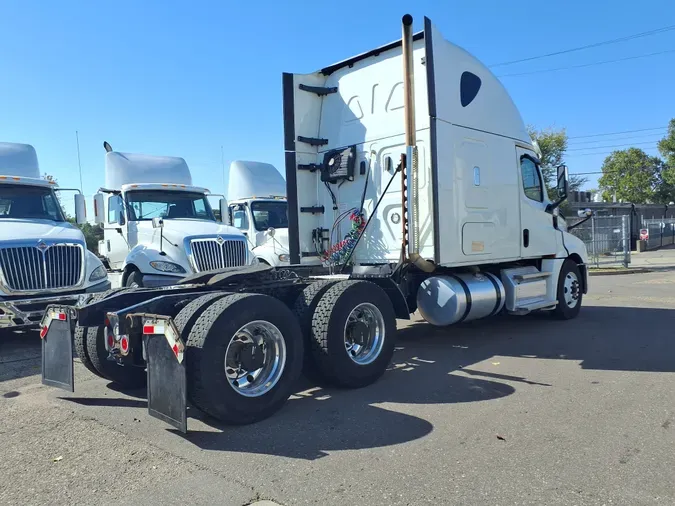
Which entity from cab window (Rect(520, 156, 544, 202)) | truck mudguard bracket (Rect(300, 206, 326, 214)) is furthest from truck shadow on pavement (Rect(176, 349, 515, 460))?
cab window (Rect(520, 156, 544, 202))

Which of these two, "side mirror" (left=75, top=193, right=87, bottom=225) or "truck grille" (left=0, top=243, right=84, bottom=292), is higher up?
"side mirror" (left=75, top=193, right=87, bottom=225)

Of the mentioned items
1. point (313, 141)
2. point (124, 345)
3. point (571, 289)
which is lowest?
point (571, 289)

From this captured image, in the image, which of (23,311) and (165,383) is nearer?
(165,383)

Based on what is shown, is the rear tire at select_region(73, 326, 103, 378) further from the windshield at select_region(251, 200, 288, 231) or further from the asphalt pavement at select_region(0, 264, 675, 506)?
the windshield at select_region(251, 200, 288, 231)

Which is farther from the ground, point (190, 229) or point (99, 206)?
point (99, 206)

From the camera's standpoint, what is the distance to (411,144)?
22.7ft

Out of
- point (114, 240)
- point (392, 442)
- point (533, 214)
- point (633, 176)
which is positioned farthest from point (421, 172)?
point (633, 176)

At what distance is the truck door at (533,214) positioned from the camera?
8.84m

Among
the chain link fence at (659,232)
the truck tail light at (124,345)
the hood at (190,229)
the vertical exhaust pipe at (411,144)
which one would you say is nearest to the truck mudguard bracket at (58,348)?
the truck tail light at (124,345)

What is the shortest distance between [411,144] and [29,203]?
276 inches

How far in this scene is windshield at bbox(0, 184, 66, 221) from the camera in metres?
9.45

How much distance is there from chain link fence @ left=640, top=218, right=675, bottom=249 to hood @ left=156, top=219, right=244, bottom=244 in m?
31.9

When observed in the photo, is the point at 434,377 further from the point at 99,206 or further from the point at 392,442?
the point at 99,206

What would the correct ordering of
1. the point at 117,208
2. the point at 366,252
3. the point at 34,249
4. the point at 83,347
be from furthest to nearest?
the point at 117,208
the point at 34,249
the point at 366,252
the point at 83,347
